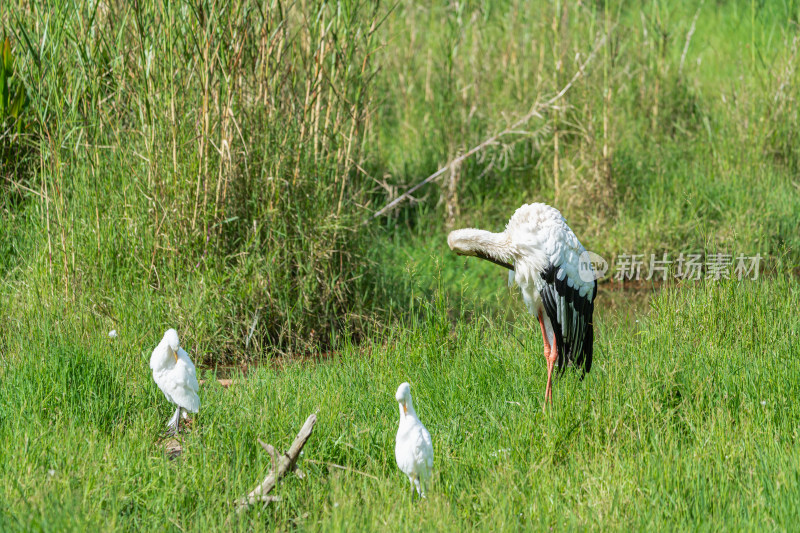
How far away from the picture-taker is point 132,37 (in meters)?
5.55

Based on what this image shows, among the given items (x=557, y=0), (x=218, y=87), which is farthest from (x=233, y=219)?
(x=557, y=0)

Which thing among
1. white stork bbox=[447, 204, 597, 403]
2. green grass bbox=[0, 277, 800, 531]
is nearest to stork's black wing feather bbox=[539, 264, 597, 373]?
white stork bbox=[447, 204, 597, 403]

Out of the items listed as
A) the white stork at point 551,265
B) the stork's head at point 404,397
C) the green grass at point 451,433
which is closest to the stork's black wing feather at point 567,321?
the white stork at point 551,265

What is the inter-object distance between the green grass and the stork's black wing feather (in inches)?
5.2

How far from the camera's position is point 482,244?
14.9 ft

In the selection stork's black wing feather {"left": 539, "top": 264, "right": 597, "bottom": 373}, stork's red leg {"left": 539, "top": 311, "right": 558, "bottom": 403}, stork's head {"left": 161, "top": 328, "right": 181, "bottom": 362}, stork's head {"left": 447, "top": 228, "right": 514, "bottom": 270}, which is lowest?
stork's red leg {"left": 539, "top": 311, "right": 558, "bottom": 403}

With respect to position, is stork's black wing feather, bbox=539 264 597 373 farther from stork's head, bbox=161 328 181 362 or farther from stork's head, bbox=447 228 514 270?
stork's head, bbox=161 328 181 362

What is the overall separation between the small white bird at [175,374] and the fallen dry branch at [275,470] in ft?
1.76

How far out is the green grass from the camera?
10.5ft

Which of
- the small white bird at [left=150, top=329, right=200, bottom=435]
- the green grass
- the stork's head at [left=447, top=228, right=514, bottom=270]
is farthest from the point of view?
the stork's head at [left=447, top=228, right=514, bottom=270]

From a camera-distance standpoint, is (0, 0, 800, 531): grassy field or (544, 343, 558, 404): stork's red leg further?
(544, 343, 558, 404): stork's red leg

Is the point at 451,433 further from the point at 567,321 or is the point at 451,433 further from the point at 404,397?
the point at 567,321

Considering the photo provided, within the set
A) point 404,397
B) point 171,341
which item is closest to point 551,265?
point 404,397

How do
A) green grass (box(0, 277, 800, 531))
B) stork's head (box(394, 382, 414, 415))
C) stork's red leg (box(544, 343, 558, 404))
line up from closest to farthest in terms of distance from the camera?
green grass (box(0, 277, 800, 531)), stork's head (box(394, 382, 414, 415)), stork's red leg (box(544, 343, 558, 404))
